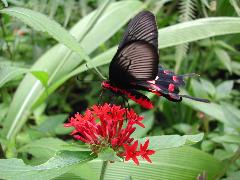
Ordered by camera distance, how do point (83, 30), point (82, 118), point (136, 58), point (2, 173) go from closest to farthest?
point (2, 173), point (82, 118), point (136, 58), point (83, 30)

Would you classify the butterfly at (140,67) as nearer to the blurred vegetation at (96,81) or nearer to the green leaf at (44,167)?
the blurred vegetation at (96,81)

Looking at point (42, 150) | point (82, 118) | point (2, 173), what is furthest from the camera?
point (42, 150)

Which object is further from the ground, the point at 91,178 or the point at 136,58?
the point at 136,58

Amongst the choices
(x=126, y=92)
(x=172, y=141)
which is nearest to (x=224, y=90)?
(x=126, y=92)

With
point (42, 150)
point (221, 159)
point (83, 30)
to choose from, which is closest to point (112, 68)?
point (42, 150)

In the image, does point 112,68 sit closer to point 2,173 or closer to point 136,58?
point 136,58

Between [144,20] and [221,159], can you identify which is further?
[221,159]

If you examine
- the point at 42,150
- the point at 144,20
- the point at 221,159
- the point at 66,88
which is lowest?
the point at 66,88

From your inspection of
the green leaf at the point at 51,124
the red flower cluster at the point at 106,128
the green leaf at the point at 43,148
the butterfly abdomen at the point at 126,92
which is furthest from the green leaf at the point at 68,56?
the red flower cluster at the point at 106,128
